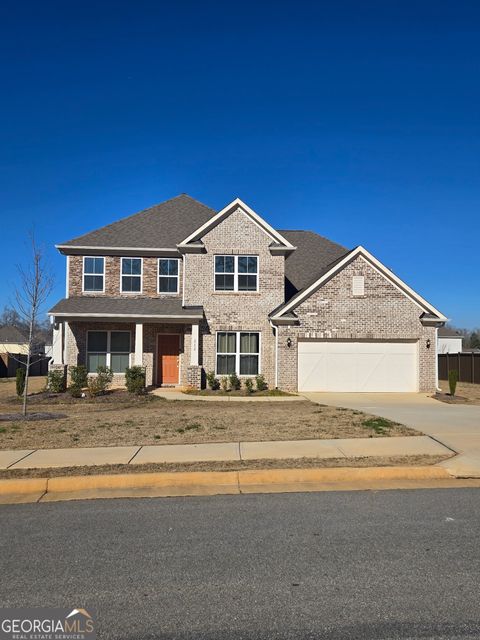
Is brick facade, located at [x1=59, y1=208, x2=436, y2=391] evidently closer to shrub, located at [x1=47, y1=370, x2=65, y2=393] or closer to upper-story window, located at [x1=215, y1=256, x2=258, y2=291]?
upper-story window, located at [x1=215, y1=256, x2=258, y2=291]

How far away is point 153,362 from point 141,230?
19.8ft

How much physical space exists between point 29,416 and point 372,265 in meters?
13.6

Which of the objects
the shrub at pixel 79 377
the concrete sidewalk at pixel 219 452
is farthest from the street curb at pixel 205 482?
the shrub at pixel 79 377

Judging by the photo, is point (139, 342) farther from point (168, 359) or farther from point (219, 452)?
point (219, 452)

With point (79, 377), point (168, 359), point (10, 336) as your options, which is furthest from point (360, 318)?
point (10, 336)

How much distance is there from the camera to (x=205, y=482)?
24.6 feet

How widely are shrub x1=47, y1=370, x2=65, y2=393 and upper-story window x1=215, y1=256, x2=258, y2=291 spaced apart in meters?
7.02

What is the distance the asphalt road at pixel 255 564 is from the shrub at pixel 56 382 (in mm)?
14077

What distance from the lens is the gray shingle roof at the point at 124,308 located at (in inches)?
821

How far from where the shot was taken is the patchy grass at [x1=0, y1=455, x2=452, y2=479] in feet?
25.6

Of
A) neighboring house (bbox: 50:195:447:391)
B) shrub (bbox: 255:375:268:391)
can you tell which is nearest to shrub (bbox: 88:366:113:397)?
neighboring house (bbox: 50:195:447:391)

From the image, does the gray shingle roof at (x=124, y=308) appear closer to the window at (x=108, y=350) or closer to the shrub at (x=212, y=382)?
the window at (x=108, y=350)

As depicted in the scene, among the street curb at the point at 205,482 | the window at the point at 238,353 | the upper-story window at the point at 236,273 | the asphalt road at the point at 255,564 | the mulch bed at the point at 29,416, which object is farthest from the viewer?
the upper-story window at the point at 236,273

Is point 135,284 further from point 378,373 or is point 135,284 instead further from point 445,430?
point 445,430
